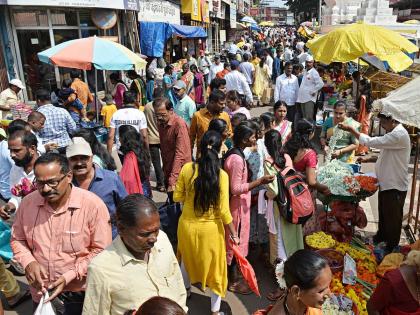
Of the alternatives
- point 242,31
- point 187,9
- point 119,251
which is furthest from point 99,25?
point 242,31

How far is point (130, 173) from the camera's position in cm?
411

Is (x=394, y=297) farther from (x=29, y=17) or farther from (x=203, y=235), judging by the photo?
(x=29, y=17)

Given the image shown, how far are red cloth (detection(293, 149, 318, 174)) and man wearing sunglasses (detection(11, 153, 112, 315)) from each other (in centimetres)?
232

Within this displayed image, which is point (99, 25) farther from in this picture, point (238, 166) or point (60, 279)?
point (60, 279)

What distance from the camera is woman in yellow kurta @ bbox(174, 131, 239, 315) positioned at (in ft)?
10.6

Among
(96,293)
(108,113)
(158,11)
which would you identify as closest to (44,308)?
(96,293)

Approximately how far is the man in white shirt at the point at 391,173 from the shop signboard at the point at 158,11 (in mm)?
11016

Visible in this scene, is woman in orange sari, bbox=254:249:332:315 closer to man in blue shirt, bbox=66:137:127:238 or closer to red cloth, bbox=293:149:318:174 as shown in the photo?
man in blue shirt, bbox=66:137:127:238

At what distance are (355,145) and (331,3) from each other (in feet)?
68.0

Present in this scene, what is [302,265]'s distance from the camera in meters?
2.14

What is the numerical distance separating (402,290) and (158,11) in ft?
47.3

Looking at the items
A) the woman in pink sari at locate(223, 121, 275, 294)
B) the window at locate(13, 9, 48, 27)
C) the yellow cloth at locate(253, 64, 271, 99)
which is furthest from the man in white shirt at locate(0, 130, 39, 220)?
the yellow cloth at locate(253, 64, 271, 99)

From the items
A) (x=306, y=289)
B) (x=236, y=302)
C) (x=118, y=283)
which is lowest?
(x=236, y=302)

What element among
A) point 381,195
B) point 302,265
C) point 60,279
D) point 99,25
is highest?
point 99,25
